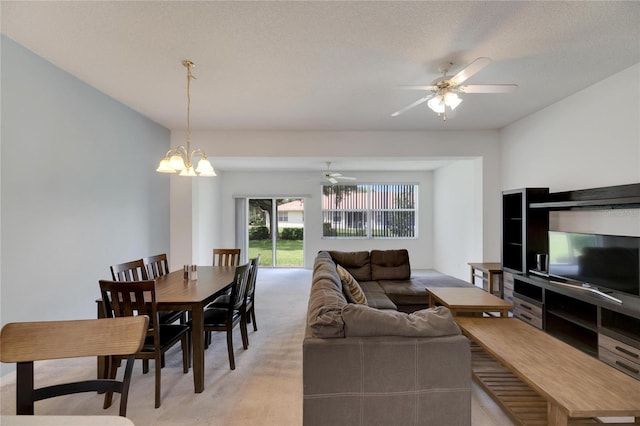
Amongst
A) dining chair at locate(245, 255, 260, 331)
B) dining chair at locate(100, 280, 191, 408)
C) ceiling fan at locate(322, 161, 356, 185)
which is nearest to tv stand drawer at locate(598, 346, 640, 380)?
dining chair at locate(245, 255, 260, 331)

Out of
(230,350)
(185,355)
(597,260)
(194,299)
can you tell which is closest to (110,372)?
(185,355)

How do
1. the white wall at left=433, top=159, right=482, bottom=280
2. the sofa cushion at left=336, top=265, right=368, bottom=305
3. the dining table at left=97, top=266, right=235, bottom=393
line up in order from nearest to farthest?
the dining table at left=97, top=266, right=235, bottom=393 < the sofa cushion at left=336, top=265, right=368, bottom=305 < the white wall at left=433, top=159, right=482, bottom=280

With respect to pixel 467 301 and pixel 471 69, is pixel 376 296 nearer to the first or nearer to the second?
pixel 467 301

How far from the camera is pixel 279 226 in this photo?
7.64 metres

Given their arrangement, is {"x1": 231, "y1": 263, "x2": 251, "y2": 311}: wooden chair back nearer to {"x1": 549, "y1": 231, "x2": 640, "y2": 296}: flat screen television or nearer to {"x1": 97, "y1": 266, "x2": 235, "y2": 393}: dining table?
{"x1": 97, "y1": 266, "x2": 235, "y2": 393}: dining table

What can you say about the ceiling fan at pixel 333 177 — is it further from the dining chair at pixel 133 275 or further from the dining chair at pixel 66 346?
the dining chair at pixel 66 346

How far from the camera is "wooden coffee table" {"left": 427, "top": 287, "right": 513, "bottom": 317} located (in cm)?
262

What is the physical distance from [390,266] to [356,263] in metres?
0.48

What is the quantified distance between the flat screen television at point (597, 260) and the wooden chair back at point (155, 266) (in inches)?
169

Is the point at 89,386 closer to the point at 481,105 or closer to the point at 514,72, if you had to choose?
the point at 514,72

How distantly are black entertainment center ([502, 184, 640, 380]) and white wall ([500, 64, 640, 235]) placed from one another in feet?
0.61

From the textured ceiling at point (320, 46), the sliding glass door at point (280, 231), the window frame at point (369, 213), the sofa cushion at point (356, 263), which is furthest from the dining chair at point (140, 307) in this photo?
the window frame at point (369, 213)

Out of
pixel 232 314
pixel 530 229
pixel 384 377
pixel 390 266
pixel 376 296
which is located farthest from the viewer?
pixel 390 266

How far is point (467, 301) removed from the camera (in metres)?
2.79
